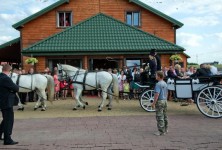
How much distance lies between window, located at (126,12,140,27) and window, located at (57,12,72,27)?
4340mm

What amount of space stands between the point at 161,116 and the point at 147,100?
463 centimetres

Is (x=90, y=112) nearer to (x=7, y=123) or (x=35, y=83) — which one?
(x=35, y=83)

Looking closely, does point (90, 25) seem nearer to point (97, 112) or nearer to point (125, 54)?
point (125, 54)

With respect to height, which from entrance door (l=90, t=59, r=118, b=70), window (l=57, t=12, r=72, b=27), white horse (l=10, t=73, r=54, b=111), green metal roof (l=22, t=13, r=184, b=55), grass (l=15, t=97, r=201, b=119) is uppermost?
window (l=57, t=12, r=72, b=27)

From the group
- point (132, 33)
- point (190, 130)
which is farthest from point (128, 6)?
point (190, 130)

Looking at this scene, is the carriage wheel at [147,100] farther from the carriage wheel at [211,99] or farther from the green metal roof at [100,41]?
the green metal roof at [100,41]

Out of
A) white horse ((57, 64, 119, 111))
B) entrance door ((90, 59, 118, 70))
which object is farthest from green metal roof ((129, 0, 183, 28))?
white horse ((57, 64, 119, 111))

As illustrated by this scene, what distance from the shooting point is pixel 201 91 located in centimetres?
1191

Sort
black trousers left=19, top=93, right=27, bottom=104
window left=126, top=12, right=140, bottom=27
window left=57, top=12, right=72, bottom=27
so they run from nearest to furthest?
black trousers left=19, top=93, right=27, bottom=104
window left=57, top=12, right=72, bottom=27
window left=126, top=12, right=140, bottom=27

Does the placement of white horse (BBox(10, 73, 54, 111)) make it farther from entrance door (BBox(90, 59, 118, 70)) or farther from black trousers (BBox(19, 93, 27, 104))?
entrance door (BBox(90, 59, 118, 70))

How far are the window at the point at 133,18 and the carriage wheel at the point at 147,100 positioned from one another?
13631mm

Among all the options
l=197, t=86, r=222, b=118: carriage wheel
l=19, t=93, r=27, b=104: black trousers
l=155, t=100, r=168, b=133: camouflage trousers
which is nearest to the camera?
l=155, t=100, r=168, b=133: camouflage trousers

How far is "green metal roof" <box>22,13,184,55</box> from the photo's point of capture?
71.3 feet

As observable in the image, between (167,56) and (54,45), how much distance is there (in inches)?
285
